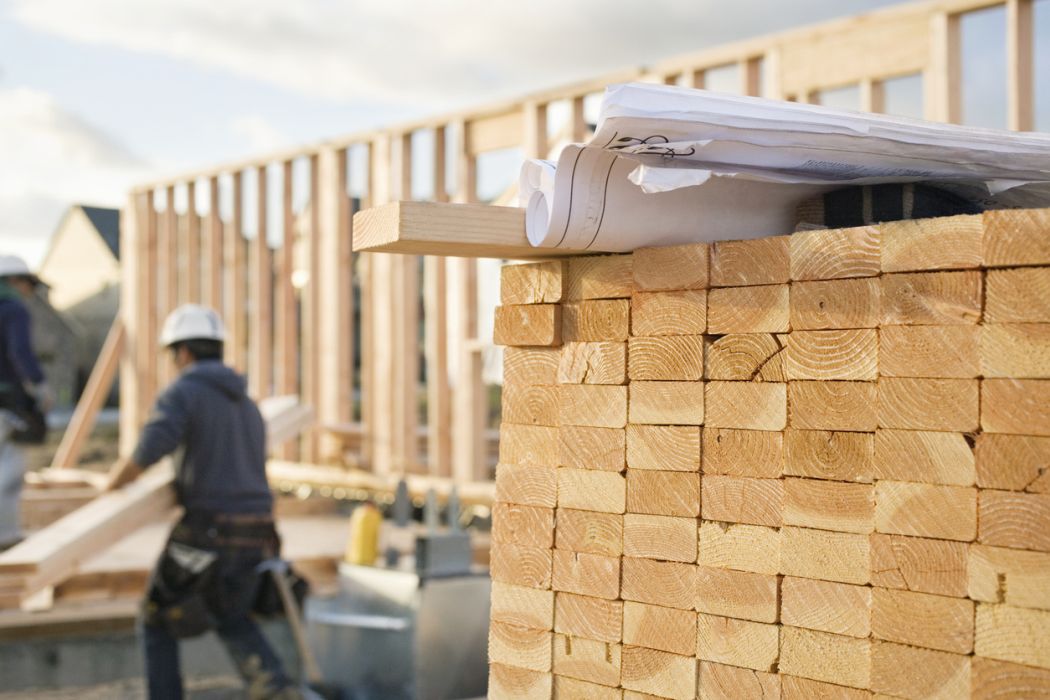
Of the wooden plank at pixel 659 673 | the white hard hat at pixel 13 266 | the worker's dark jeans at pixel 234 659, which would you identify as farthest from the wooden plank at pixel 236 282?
the wooden plank at pixel 659 673

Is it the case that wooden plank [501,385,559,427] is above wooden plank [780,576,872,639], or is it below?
above

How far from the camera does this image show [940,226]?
1941mm

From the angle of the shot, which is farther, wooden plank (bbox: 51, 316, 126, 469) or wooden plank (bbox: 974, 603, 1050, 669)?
wooden plank (bbox: 51, 316, 126, 469)

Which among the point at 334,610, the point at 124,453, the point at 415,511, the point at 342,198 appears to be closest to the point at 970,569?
the point at 334,610

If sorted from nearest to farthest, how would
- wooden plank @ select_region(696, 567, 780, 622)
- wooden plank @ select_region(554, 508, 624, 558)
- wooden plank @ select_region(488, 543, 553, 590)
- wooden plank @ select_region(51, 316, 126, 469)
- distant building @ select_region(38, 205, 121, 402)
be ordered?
wooden plank @ select_region(696, 567, 780, 622) < wooden plank @ select_region(554, 508, 624, 558) < wooden plank @ select_region(488, 543, 553, 590) < wooden plank @ select_region(51, 316, 126, 469) < distant building @ select_region(38, 205, 121, 402)

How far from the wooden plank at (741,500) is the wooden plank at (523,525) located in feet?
1.16

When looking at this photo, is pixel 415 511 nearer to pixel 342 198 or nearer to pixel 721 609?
pixel 342 198

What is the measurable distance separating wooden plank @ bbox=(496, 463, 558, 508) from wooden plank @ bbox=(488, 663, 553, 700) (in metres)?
0.34

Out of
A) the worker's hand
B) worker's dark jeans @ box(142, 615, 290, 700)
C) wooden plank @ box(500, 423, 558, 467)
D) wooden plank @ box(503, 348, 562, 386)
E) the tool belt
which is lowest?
worker's dark jeans @ box(142, 615, 290, 700)

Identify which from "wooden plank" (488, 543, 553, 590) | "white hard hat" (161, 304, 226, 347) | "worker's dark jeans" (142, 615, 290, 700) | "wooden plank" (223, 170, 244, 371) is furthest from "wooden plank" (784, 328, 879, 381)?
"wooden plank" (223, 170, 244, 371)

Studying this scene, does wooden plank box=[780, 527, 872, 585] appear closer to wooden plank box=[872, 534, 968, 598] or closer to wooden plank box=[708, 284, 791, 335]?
wooden plank box=[872, 534, 968, 598]

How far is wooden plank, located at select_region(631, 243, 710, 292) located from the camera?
7.26 feet

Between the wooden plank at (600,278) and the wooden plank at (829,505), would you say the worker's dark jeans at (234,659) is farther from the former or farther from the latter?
the wooden plank at (829,505)

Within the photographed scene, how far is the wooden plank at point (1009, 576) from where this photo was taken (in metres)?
1.84
